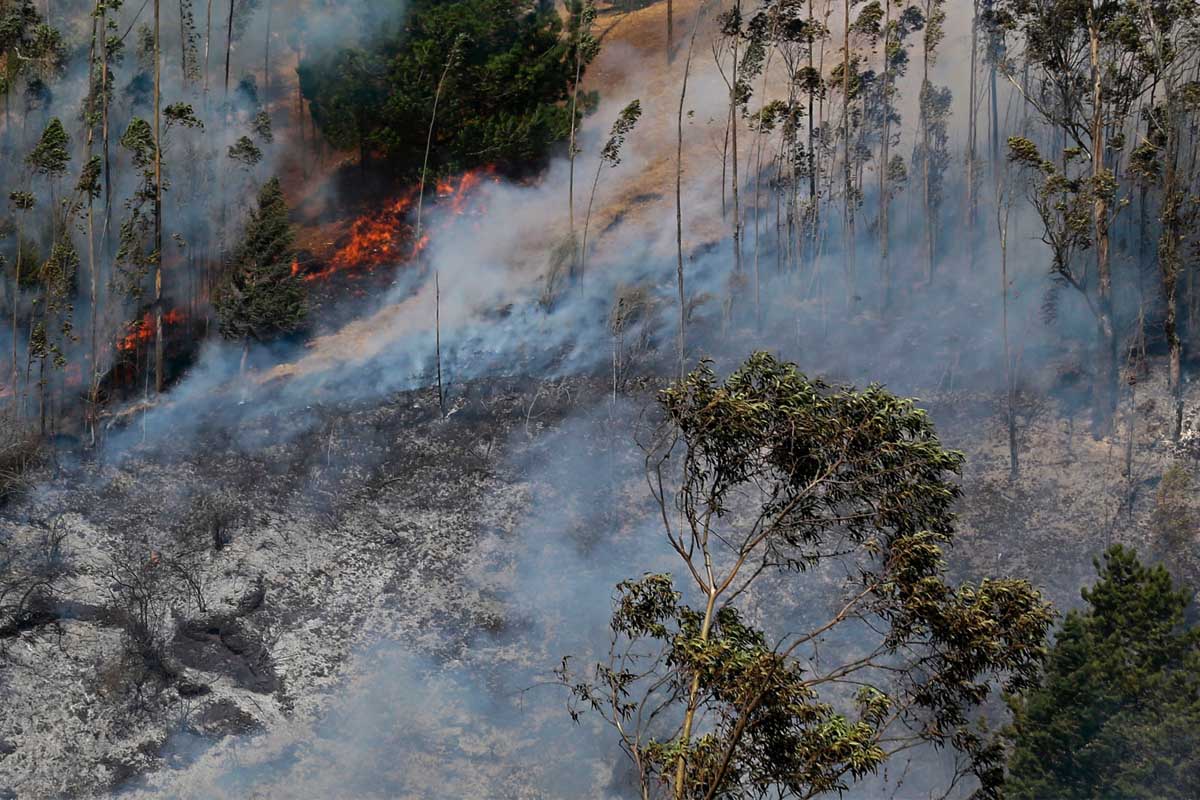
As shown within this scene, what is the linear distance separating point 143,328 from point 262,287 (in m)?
4.51

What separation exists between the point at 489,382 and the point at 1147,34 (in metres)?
22.5

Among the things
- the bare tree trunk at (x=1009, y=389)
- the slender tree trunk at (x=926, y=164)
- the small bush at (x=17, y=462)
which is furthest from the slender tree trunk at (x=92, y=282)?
the bare tree trunk at (x=1009, y=389)

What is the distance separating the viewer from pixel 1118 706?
26.3 metres

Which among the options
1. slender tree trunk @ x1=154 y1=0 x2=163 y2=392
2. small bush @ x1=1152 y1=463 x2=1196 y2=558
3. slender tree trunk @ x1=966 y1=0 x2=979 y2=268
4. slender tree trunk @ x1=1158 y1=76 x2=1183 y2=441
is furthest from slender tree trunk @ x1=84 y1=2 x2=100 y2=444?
slender tree trunk @ x1=1158 y1=76 x2=1183 y2=441

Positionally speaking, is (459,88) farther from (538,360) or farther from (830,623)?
(830,623)

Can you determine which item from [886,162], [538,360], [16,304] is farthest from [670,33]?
[16,304]

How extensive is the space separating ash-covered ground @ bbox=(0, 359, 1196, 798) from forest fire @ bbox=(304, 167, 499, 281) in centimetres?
739

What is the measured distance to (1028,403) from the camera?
3888 centimetres

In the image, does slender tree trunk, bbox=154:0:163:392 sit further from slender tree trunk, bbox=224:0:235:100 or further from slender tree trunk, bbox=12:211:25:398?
slender tree trunk, bbox=224:0:235:100

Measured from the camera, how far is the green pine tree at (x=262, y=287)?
43.2 meters

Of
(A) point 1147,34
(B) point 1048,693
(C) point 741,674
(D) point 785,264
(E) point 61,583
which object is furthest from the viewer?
(D) point 785,264

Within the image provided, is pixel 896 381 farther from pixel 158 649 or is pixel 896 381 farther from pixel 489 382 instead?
pixel 158 649

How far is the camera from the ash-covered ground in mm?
32875

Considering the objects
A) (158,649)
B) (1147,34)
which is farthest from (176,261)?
(1147,34)
